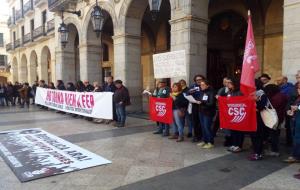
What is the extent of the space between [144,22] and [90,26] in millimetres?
4382

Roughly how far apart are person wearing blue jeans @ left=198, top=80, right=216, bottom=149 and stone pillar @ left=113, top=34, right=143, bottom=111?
659 cm

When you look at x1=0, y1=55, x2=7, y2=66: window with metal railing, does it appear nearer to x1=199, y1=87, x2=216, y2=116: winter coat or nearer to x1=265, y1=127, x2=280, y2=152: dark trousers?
x1=199, y1=87, x2=216, y2=116: winter coat

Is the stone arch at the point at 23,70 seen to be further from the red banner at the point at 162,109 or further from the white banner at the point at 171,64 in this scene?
the white banner at the point at 171,64

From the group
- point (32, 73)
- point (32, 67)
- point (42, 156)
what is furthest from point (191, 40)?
point (32, 73)

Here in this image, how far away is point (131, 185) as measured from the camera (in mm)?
4809

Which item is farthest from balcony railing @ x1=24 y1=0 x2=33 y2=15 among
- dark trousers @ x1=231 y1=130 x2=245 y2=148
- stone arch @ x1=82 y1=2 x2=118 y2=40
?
dark trousers @ x1=231 y1=130 x2=245 y2=148

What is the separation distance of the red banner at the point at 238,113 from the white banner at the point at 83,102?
182 inches

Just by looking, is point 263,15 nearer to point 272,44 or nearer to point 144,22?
point 272,44

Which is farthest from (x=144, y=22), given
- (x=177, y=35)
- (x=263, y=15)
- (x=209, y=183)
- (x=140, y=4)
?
(x=209, y=183)

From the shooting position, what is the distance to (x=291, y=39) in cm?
706

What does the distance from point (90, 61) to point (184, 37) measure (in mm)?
8092

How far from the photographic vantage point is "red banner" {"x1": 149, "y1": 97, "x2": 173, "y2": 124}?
27.2 feet

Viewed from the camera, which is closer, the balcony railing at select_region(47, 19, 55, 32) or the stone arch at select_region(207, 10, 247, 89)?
the stone arch at select_region(207, 10, 247, 89)

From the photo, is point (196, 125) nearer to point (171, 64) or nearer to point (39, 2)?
point (171, 64)
